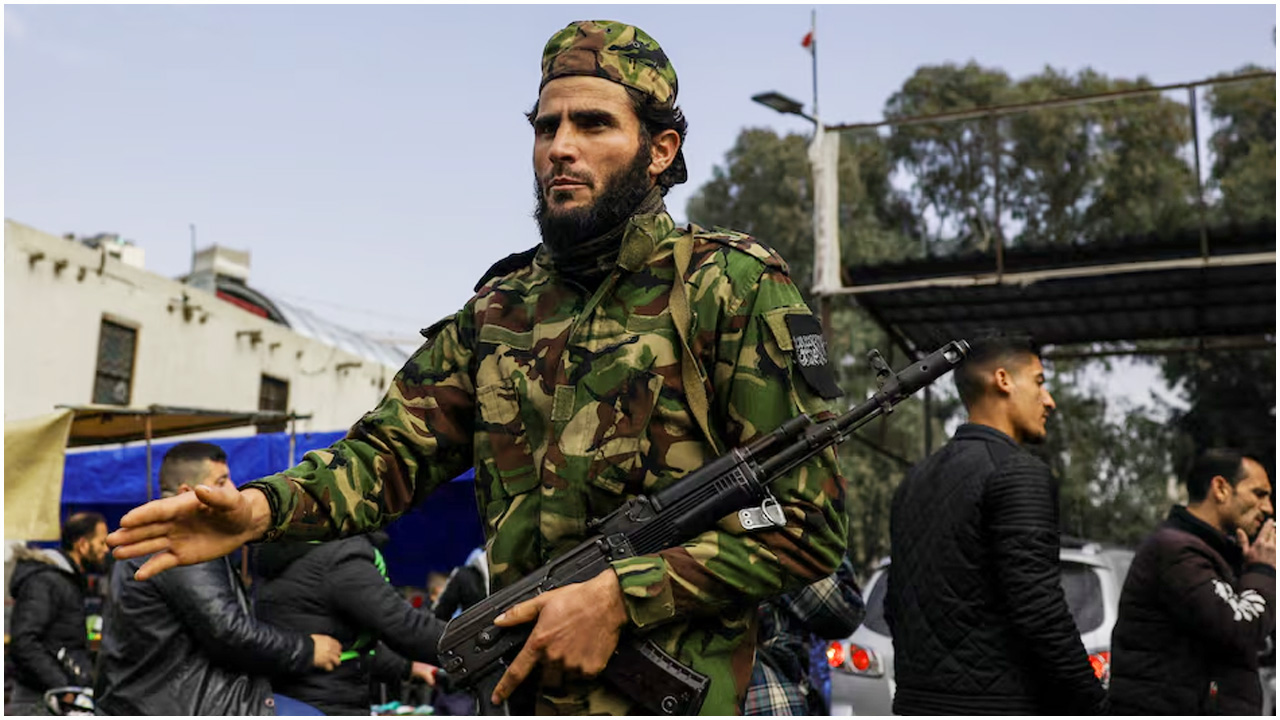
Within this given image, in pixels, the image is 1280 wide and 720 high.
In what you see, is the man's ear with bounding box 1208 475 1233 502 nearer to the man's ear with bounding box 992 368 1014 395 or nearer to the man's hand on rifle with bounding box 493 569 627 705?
the man's ear with bounding box 992 368 1014 395

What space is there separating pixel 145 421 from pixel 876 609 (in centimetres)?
714

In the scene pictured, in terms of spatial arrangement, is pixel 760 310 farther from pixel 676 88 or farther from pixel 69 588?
pixel 69 588

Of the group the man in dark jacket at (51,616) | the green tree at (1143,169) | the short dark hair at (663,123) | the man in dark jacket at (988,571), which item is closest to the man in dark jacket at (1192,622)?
the man in dark jacket at (988,571)

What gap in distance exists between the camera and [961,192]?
29172mm

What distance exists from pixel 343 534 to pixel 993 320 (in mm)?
11584

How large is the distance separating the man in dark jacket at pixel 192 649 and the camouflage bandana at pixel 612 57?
2988mm

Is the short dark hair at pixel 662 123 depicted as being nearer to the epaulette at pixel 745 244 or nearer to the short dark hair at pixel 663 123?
the short dark hair at pixel 663 123

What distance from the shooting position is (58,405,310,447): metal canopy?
32.3ft

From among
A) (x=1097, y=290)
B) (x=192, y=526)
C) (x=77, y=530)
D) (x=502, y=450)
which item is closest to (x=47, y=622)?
(x=77, y=530)

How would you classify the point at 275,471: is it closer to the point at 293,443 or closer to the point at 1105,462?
the point at 293,443

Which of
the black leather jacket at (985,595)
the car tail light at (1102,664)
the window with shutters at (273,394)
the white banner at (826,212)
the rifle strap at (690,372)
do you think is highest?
the white banner at (826,212)

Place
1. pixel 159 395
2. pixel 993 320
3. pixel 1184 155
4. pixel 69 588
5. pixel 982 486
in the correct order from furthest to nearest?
pixel 1184 155
pixel 159 395
pixel 993 320
pixel 69 588
pixel 982 486

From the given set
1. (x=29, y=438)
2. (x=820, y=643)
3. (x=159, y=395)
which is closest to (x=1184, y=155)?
(x=159, y=395)

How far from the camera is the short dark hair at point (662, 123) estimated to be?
90.1 inches
